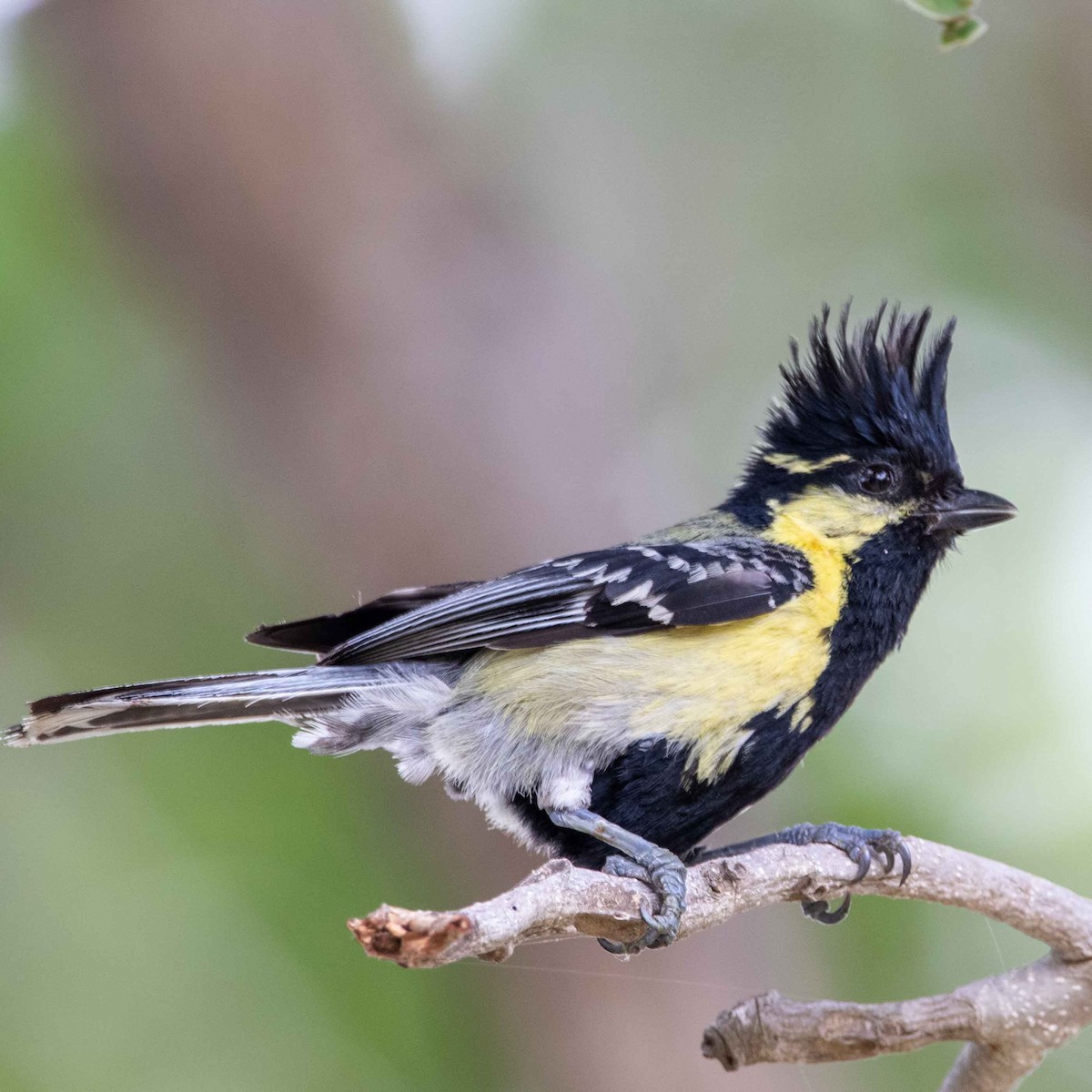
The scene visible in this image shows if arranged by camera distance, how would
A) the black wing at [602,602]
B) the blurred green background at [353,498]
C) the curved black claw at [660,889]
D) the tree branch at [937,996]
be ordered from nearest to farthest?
the curved black claw at [660,889] → the tree branch at [937,996] → the black wing at [602,602] → the blurred green background at [353,498]

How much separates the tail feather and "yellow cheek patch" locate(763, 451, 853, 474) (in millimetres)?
1259

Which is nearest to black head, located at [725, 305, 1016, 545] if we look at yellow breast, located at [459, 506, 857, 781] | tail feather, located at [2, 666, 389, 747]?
yellow breast, located at [459, 506, 857, 781]

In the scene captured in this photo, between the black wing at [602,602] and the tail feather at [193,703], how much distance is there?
0.31ft

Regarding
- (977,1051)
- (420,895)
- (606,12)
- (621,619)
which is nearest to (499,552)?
(420,895)

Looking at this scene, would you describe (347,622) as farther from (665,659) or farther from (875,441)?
(875,441)

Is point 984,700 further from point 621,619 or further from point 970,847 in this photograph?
point 621,619

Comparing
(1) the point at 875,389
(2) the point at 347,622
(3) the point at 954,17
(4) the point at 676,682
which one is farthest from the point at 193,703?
(3) the point at 954,17

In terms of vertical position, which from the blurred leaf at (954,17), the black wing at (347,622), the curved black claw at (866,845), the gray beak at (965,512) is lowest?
the curved black claw at (866,845)

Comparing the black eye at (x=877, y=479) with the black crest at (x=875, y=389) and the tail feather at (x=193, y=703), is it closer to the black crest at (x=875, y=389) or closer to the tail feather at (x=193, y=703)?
the black crest at (x=875, y=389)

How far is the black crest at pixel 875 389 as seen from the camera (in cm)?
312

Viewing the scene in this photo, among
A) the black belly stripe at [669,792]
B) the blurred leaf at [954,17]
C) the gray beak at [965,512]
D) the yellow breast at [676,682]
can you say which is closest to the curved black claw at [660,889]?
the black belly stripe at [669,792]

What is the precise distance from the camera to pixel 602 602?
2.88 m

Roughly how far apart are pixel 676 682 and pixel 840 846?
0.54 m

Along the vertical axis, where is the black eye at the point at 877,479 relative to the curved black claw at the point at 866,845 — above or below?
above
